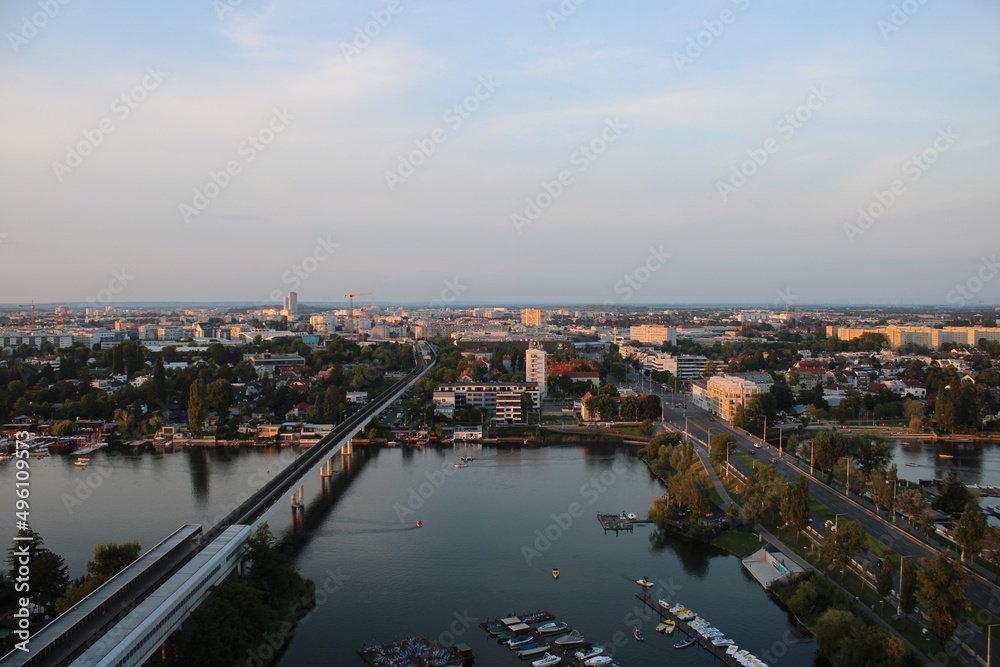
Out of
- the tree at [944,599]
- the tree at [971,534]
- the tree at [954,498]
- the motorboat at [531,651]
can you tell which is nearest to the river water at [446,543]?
the motorboat at [531,651]

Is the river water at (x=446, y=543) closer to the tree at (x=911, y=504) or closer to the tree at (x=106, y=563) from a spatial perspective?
the tree at (x=106, y=563)

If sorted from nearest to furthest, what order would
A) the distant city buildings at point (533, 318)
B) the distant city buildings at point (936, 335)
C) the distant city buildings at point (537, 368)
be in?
the distant city buildings at point (537, 368)
the distant city buildings at point (936, 335)
the distant city buildings at point (533, 318)

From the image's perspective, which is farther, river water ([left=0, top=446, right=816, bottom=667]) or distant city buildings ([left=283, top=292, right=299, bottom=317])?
distant city buildings ([left=283, top=292, right=299, bottom=317])

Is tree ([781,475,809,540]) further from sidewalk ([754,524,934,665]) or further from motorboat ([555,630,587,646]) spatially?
motorboat ([555,630,587,646])

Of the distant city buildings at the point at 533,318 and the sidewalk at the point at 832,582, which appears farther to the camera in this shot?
the distant city buildings at the point at 533,318

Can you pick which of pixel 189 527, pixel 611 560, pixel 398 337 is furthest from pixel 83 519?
pixel 398 337

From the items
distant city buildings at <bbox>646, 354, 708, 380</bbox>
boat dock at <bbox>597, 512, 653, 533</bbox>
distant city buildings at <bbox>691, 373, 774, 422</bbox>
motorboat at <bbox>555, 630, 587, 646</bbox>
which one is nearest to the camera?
motorboat at <bbox>555, 630, 587, 646</bbox>

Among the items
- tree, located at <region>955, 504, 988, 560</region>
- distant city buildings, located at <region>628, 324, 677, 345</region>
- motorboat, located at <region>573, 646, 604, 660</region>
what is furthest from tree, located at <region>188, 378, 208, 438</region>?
distant city buildings, located at <region>628, 324, 677, 345</region>
